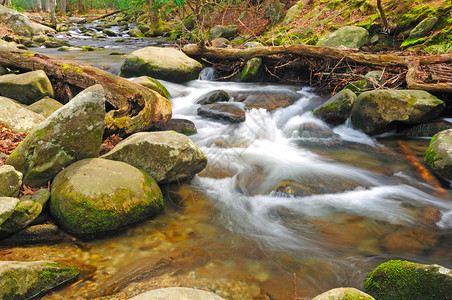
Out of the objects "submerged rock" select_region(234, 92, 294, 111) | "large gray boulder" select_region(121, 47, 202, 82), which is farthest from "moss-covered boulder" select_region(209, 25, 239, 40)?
"submerged rock" select_region(234, 92, 294, 111)

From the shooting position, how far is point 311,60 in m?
9.70

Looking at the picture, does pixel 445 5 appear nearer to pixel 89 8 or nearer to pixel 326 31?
pixel 326 31

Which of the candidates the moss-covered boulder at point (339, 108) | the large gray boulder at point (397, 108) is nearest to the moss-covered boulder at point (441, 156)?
the large gray boulder at point (397, 108)

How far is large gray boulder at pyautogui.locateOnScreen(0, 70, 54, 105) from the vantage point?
238 inches

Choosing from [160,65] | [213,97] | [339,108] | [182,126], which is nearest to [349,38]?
[339,108]

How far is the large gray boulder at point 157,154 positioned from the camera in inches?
183

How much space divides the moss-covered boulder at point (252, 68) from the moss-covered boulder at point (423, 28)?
5.21m

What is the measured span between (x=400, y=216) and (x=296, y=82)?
294 inches

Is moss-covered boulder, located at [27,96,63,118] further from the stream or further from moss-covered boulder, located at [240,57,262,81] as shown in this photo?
moss-covered boulder, located at [240,57,262,81]

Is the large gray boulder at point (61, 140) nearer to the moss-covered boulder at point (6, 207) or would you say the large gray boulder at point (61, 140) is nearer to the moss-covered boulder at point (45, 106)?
the moss-covered boulder at point (6, 207)

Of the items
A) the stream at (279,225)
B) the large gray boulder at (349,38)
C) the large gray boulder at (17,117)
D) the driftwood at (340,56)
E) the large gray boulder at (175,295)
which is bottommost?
the stream at (279,225)

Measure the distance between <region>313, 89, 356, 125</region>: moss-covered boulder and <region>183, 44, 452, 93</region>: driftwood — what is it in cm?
149

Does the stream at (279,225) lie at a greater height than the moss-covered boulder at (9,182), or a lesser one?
lesser

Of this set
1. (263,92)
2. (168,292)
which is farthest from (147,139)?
(263,92)
